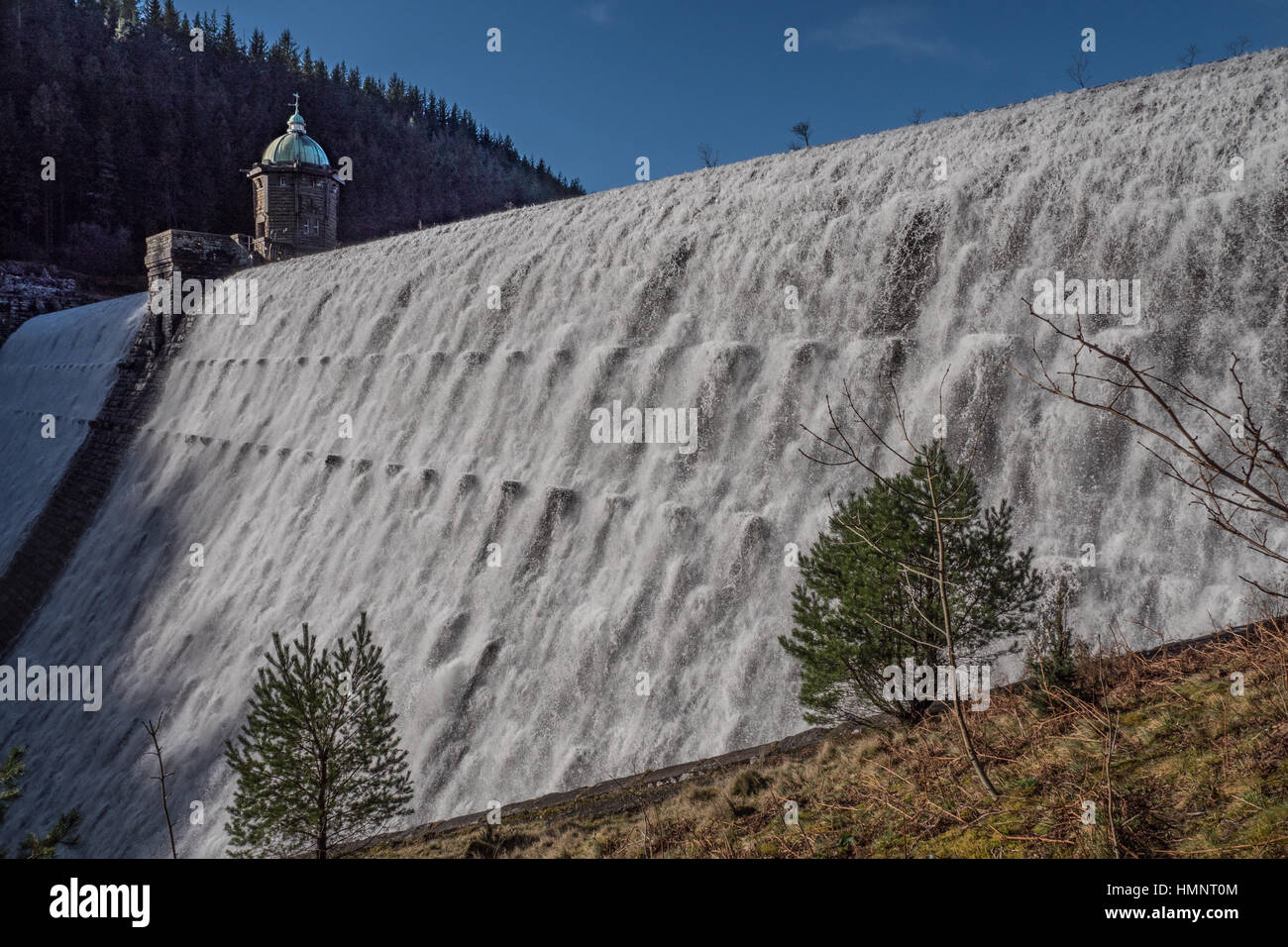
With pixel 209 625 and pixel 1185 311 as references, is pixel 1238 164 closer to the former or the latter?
pixel 1185 311

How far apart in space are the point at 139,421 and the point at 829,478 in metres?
28.2

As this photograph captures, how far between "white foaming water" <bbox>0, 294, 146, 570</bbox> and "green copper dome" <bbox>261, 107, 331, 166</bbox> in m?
12.6

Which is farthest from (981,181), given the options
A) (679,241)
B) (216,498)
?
(216,498)

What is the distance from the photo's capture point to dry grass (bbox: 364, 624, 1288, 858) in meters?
4.50

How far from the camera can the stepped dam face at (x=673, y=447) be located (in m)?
11.2

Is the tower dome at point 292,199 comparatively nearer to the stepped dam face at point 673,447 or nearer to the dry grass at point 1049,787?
the stepped dam face at point 673,447

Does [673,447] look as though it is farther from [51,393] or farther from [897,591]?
[51,393]

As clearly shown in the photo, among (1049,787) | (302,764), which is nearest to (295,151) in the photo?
(302,764)

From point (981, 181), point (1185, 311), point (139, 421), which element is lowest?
point (1185, 311)

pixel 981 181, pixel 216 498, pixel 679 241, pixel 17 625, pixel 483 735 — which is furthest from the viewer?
pixel 17 625

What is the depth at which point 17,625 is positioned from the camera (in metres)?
27.0

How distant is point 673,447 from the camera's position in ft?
48.5

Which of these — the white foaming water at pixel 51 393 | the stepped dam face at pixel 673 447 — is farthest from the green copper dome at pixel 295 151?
the stepped dam face at pixel 673 447
